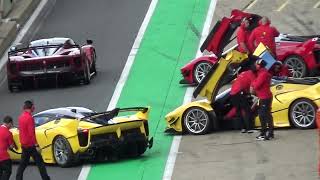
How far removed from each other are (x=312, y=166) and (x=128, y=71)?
37.7 ft

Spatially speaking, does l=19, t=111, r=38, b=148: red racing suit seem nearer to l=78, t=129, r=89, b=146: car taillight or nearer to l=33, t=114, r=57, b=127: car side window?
l=78, t=129, r=89, b=146: car taillight

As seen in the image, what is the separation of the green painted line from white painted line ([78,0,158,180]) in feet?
0.44

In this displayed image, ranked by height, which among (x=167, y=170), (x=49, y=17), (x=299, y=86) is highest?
(x=49, y=17)

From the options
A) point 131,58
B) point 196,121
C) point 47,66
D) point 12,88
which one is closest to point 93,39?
point 131,58

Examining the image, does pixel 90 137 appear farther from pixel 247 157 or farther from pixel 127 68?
pixel 127 68

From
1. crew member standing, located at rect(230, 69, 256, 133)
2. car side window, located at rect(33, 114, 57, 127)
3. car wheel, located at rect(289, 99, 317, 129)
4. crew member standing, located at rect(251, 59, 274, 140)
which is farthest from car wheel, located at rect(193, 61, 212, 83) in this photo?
car side window, located at rect(33, 114, 57, 127)

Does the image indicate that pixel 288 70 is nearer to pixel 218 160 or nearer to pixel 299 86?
pixel 299 86

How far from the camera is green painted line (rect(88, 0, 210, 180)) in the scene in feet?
56.0

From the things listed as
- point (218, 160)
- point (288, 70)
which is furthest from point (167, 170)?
point (288, 70)

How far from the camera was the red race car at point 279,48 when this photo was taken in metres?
21.2

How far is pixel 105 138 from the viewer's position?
669 inches

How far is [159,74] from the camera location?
25.4 meters

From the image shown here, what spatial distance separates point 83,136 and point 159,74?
8.66m

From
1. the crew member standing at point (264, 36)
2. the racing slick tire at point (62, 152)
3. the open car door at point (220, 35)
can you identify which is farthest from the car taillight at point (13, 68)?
→ the racing slick tire at point (62, 152)
